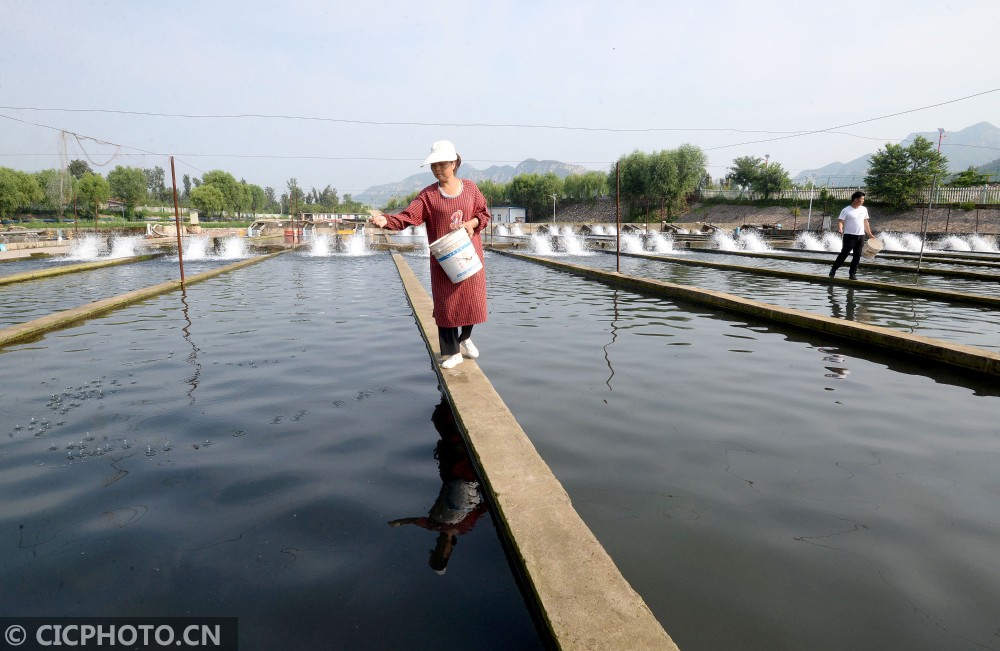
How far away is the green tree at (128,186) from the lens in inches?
3829

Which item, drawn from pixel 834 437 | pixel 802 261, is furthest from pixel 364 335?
pixel 802 261

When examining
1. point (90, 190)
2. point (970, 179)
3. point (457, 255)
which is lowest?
point (457, 255)

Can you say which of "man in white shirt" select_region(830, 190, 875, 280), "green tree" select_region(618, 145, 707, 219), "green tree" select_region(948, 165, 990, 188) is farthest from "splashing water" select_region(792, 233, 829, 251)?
"green tree" select_region(618, 145, 707, 219)

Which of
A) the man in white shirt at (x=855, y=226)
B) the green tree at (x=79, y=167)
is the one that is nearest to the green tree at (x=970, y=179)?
the man in white shirt at (x=855, y=226)

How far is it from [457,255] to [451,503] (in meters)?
2.17

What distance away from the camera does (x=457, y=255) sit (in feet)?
14.0

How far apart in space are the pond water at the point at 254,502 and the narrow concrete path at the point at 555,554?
13 centimetres

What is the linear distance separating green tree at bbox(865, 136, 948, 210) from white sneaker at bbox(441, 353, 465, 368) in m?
57.6

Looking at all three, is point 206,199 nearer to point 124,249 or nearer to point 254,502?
point 124,249

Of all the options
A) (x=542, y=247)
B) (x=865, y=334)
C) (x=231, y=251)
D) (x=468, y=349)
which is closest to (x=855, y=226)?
(x=865, y=334)

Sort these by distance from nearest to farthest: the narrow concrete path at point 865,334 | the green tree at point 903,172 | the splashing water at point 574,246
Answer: the narrow concrete path at point 865,334 → the splashing water at point 574,246 → the green tree at point 903,172

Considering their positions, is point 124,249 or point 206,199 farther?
point 206,199

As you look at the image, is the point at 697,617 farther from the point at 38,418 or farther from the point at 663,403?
the point at 38,418

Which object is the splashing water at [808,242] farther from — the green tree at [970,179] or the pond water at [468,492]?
the pond water at [468,492]
